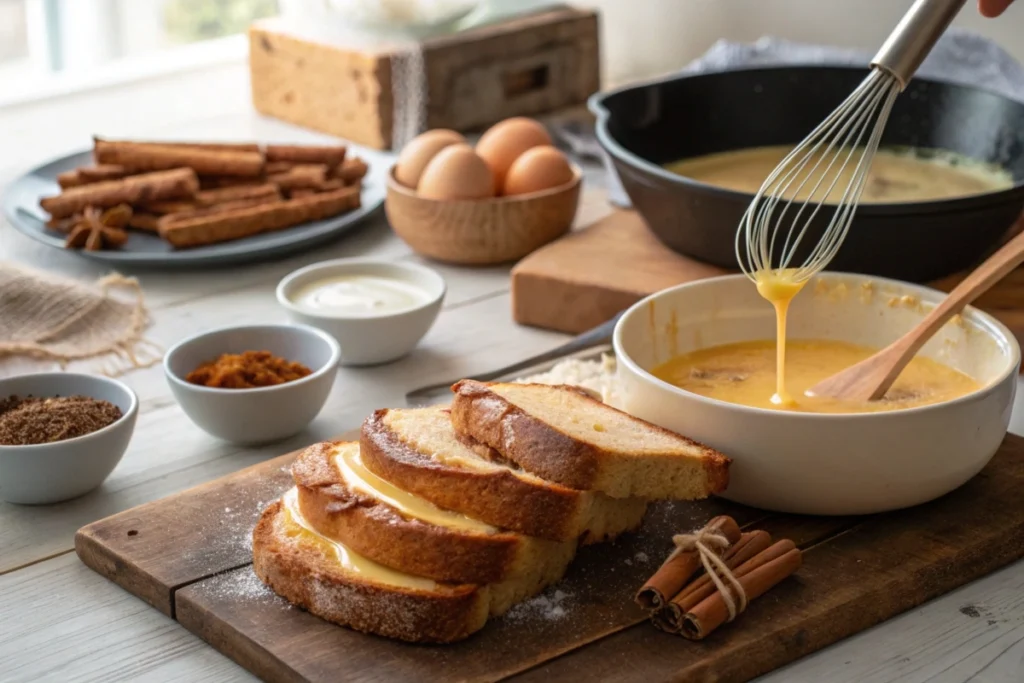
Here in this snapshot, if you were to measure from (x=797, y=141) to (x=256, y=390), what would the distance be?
1001mm

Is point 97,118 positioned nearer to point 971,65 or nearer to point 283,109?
point 283,109

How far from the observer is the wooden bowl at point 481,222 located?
184 cm

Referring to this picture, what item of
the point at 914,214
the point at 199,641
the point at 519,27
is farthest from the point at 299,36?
the point at 199,641

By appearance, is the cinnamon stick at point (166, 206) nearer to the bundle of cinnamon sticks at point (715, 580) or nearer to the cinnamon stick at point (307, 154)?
the cinnamon stick at point (307, 154)

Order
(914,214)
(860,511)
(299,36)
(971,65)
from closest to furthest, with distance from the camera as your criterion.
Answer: (860,511) → (914,214) → (971,65) → (299,36)

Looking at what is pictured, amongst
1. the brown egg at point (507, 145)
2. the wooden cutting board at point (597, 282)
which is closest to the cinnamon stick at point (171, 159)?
the brown egg at point (507, 145)

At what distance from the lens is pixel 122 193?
1925 millimetres

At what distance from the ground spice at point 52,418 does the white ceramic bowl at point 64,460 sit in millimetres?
21

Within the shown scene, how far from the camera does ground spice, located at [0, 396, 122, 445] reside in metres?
1.25

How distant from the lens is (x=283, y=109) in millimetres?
2555

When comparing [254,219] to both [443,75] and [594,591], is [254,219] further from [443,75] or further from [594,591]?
[594,591]

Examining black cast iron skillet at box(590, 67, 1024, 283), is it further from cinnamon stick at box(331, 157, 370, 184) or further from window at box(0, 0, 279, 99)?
window at box(0, 0, 279, 99)

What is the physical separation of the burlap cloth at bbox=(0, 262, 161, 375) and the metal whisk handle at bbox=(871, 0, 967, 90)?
0.93 metres

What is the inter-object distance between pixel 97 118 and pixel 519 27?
0.90 m
